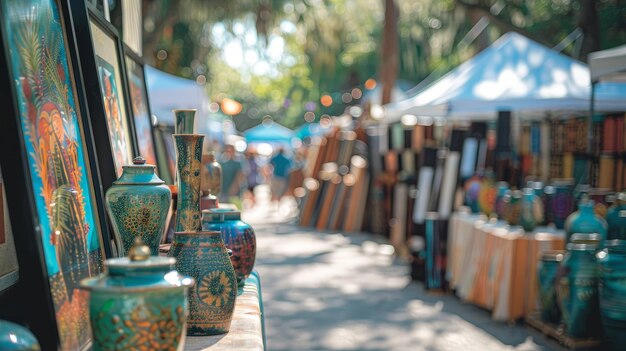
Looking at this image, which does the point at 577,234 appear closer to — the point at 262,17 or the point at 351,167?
the point at 351,167

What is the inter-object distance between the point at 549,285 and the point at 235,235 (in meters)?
3.46

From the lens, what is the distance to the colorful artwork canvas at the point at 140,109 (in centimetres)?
337

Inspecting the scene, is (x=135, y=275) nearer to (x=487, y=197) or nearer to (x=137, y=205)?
(x=137, y=205)

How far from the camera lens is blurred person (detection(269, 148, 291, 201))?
18.4 m

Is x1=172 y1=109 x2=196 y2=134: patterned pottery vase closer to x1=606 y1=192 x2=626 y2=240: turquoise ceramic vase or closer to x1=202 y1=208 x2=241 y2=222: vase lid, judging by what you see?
x1=202 y1=208 x2=241 y2=222: vase lid

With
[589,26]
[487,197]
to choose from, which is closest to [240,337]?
[487,197]

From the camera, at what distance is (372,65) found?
107 feet

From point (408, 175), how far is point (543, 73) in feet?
11.9

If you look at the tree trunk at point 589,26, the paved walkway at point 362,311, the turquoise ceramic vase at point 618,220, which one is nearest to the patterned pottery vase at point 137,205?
the paved walkway at point 362,311

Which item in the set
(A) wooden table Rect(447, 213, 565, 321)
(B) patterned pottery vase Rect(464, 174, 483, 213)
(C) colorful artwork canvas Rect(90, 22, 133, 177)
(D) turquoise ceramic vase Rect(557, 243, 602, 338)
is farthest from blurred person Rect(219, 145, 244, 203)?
(C) colorful artwork canvas Rect(90, 22, 133, 177)

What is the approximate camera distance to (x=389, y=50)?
1453cm

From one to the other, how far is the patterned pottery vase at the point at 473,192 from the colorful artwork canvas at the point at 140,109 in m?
4.23

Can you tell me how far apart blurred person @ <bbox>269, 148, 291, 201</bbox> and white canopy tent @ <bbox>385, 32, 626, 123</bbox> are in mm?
10149

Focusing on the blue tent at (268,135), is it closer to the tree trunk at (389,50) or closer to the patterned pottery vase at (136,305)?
the tree trunk at (389,50)
